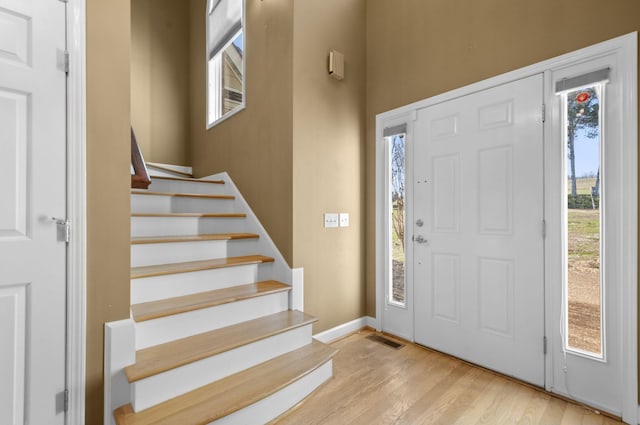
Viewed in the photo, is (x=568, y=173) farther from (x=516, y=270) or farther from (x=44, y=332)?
(x=44, y=332)

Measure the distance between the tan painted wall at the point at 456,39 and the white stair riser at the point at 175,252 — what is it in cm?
145

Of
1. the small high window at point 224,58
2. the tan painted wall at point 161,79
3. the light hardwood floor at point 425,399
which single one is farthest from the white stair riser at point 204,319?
the tan painted wall at point 161,79

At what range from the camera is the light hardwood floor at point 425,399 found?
1.73 m

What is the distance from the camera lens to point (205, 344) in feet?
5.70

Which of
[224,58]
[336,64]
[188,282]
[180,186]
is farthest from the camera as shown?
[224,58]

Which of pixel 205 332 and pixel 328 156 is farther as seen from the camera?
pixel 328 156

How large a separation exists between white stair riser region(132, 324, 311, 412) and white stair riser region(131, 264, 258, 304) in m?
0.55

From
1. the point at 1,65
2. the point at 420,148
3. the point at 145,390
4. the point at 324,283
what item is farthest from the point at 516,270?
the point at 1,65

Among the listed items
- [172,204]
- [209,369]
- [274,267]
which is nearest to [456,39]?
[274,267]

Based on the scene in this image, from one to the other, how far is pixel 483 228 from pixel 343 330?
1501 mm

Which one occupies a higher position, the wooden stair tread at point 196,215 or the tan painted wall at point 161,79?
the tan painted wall at point 161,79

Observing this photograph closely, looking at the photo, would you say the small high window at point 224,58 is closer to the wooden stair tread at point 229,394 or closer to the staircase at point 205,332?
the staircase at point 205,332

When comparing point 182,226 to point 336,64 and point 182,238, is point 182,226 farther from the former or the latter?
point 336,64

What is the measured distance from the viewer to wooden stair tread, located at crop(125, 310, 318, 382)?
1504 millimetres
